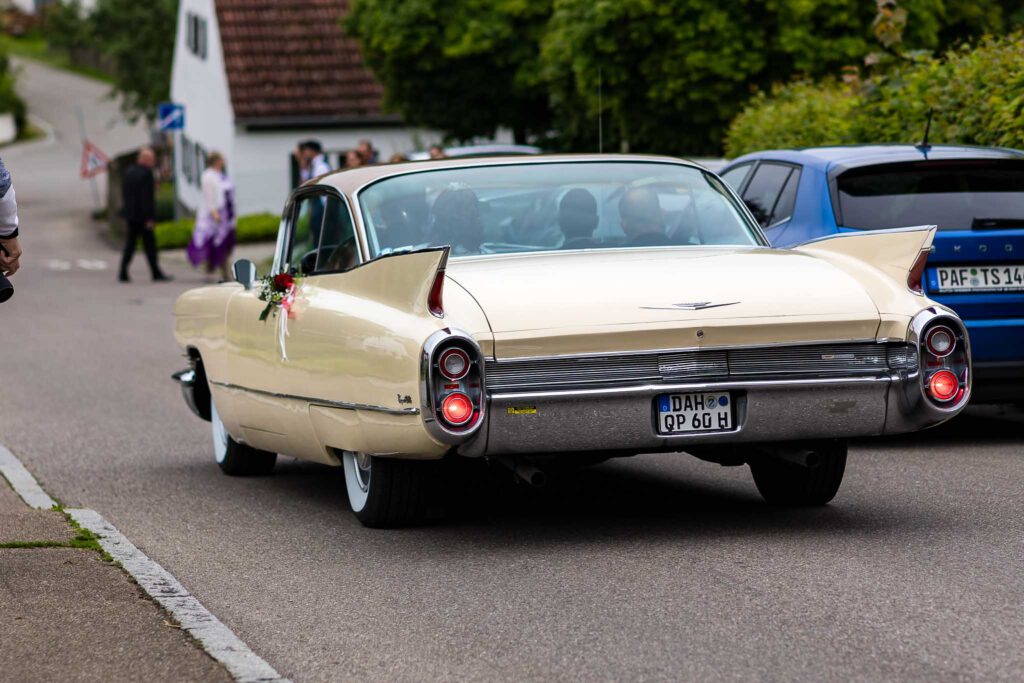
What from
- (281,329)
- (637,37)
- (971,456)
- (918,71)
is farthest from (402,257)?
(637,37)

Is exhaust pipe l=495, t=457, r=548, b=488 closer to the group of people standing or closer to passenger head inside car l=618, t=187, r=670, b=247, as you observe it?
passenger head inside car l=618, t=187, r=670, b=247

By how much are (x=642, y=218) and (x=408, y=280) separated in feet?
4.74

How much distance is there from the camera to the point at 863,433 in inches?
272

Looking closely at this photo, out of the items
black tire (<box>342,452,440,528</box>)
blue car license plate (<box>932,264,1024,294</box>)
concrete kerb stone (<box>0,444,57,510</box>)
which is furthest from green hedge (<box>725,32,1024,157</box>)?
concrete kerb stone (<box>0,444,57,510</box>)

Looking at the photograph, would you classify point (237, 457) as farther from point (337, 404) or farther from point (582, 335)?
point (582, 335)

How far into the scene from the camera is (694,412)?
677 cm

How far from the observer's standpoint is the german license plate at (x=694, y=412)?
6.73 m

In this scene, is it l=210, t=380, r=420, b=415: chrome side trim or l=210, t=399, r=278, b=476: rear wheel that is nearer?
l=210, t=380, r=420, b=415: chrome side trim

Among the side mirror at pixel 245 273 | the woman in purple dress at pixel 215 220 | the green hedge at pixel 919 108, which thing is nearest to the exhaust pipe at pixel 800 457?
the side mirror at pixel 245 273

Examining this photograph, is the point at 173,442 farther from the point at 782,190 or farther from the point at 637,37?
the point at 637,37

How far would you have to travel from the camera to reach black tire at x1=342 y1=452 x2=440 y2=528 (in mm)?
7336

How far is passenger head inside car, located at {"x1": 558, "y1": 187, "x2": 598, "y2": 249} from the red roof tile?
4086 cm

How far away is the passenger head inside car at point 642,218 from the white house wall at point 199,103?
38.1 m

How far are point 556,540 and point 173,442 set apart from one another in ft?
14.8
